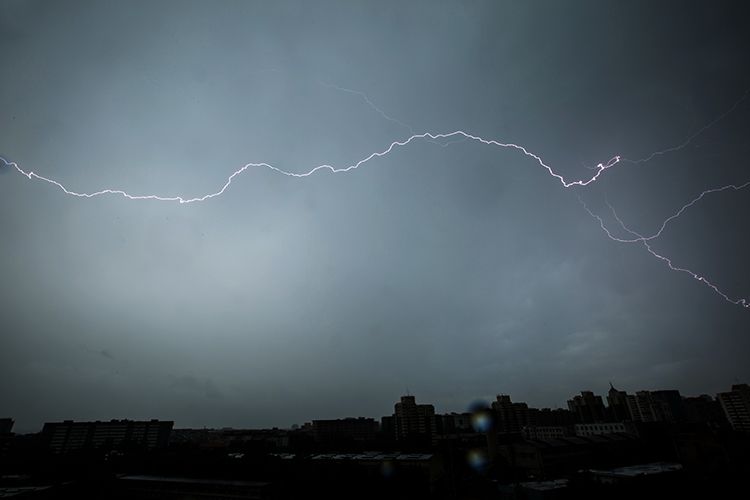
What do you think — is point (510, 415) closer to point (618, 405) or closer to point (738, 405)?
point (618, 405)

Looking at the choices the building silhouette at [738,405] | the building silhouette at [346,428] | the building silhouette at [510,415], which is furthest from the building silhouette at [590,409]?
the building silhouette at [346,428]

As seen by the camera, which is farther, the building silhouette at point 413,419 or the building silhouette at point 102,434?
the building silhouette at point 413,419

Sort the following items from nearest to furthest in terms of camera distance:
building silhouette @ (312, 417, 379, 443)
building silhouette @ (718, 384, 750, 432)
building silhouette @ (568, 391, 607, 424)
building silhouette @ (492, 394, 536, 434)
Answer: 1. building silhouette @ (718, 384, 750, 432)
2. building silhouette @ (568, 391, 607, 424)
3. building silhouette @ (492, 394, 536, 434)
4. building silhouette @ (312, 417, 379, 443)

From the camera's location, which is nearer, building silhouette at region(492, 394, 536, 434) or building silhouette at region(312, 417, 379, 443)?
building silhouette at region(492, 394, 536, 434)

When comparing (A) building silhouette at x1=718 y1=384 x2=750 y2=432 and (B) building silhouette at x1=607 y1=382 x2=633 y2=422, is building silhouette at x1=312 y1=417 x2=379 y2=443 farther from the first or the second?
(A) building silhouette at x1=718 y1=384 x2=750 y2=432

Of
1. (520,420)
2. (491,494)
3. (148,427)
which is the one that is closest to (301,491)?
(491,494)

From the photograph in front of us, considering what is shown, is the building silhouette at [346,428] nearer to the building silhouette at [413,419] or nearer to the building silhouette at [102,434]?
the building silhouette at [413,419]

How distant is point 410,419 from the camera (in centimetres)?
7031

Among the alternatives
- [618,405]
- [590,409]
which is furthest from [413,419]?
[618,405]

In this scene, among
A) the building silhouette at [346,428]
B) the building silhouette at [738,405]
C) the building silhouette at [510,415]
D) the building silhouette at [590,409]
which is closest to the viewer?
the building silhouette at [738,405]

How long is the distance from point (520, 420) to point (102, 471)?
221ft

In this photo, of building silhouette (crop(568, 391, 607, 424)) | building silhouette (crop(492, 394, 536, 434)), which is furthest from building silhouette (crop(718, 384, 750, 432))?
building silhouette (crop(492, 394, 536, 434))

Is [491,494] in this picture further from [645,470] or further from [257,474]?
[257,474]

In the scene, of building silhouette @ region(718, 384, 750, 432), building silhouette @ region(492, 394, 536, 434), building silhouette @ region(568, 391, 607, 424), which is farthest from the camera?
building silhouette @ region(492, 394, 536, 434)
